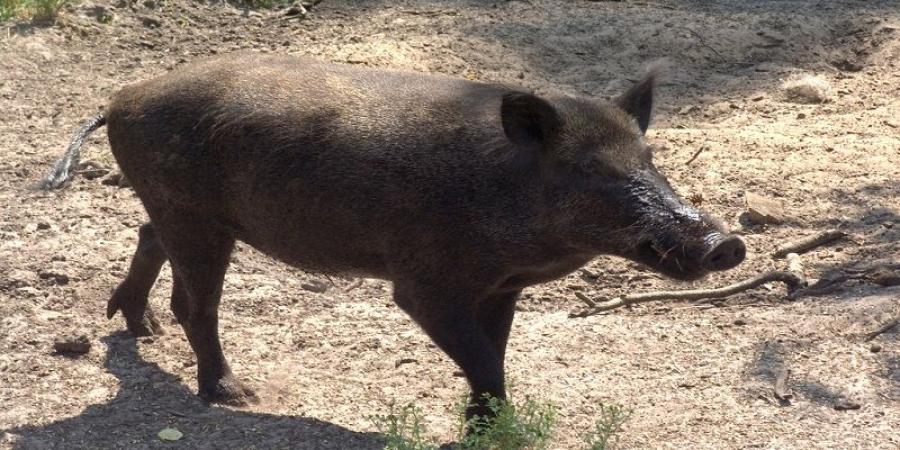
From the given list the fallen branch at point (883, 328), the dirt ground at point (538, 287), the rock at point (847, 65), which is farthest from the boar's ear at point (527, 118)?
the rock at point (847, 65)

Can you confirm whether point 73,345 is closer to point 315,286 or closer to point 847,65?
point 315,286

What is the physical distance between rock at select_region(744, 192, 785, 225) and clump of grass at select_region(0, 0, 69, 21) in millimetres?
5491

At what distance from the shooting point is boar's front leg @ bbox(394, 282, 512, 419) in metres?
4.86

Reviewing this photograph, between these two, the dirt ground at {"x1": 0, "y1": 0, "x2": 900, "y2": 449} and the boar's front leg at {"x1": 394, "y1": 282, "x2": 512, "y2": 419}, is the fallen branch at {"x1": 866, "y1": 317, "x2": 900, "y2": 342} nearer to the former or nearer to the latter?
the dirt ground at {"x1": 0, "y1": 0, "x2": 900, "y2": 449}

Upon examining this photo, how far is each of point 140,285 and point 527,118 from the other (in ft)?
7.20

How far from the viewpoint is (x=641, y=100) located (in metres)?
5.16

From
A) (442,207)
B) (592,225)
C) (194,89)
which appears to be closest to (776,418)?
(592,225)

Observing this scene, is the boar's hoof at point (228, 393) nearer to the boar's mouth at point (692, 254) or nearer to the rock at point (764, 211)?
the boar's mouth at point (692, 254)

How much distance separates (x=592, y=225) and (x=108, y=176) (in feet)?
12.6

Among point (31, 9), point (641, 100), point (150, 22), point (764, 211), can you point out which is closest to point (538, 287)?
point (764, 211)

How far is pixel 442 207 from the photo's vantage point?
489 centimetres

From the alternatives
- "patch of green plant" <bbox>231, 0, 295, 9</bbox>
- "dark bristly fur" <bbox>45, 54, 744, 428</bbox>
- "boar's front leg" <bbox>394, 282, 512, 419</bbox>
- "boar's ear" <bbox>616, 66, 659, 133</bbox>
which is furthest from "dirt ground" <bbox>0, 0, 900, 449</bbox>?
"boar's ear" <bbox>616, 66, 659, 133</bbox>

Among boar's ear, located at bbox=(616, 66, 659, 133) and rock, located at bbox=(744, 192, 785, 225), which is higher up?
boar's ear, located at bbox=(616, 66, 659, 133)

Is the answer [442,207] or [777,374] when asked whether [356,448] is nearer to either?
[442,207]
